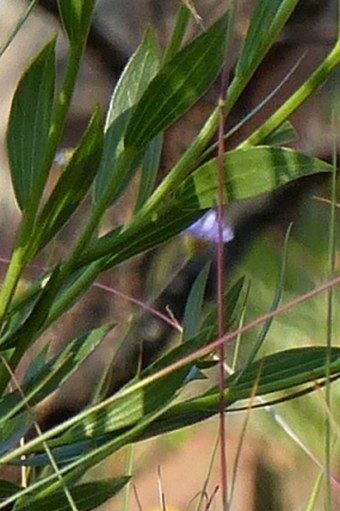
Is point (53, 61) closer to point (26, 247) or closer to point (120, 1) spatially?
point (26, 247)

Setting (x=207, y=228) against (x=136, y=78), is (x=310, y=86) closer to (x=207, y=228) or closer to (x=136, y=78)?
(x=136, y=78)

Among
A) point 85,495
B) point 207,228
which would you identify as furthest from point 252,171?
point 207,228

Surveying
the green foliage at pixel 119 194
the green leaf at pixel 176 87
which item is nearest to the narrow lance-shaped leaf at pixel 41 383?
the green foliage at pixel 119 194

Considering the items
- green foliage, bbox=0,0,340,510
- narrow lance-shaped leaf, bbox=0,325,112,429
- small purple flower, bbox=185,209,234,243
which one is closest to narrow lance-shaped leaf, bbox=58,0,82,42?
green foliage, bbox=0,0,340,510

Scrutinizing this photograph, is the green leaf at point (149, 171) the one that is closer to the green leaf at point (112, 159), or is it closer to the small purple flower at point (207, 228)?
the green leaf at point (112, 159)

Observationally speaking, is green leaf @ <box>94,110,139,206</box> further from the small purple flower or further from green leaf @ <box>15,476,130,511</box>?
the small purple flower

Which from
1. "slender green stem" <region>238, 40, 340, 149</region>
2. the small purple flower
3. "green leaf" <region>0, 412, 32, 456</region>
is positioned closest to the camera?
"slender green stem" <region>238, 40, 340, 149</region>

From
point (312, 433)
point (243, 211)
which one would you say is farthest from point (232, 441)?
point (243, 211)
